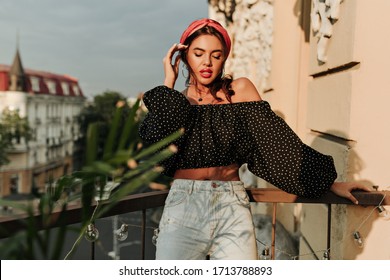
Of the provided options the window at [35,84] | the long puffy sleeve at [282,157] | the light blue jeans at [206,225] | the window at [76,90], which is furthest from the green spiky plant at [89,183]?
the window at [76,90]

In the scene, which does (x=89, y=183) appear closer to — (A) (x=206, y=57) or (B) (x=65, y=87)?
(A) (x=206, y=57)

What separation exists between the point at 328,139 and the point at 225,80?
107 cm

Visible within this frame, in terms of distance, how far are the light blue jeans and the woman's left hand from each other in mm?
516

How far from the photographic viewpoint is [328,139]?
8.89 feet

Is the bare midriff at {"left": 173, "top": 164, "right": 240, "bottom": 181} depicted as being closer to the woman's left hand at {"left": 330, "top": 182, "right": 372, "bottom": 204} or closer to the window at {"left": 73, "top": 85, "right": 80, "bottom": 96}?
the woman's left hand at {"left": 330, "top": 182, "right": 372, "bottom": 204}

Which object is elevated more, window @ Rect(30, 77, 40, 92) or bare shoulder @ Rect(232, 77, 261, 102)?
window @ Rect(30, 77, 40, 92)

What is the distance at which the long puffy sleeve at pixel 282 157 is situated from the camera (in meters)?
1.84

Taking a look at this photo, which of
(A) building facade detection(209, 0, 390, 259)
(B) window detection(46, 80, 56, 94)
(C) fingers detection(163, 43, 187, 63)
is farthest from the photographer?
(B) window detection(46, 80, 56, 94)

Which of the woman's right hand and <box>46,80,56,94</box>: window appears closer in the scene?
the woman's right hand

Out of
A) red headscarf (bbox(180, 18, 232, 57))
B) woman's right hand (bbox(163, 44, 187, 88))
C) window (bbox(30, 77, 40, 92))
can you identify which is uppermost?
window (bbox(30, 77, 40, 92))

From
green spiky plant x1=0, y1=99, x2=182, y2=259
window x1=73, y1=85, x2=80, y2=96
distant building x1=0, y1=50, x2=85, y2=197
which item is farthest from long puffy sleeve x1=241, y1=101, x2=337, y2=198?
window x1=73, y1=85, x2=80, y2=96

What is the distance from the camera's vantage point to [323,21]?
2684 millimetres

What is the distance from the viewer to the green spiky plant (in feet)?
2.35
